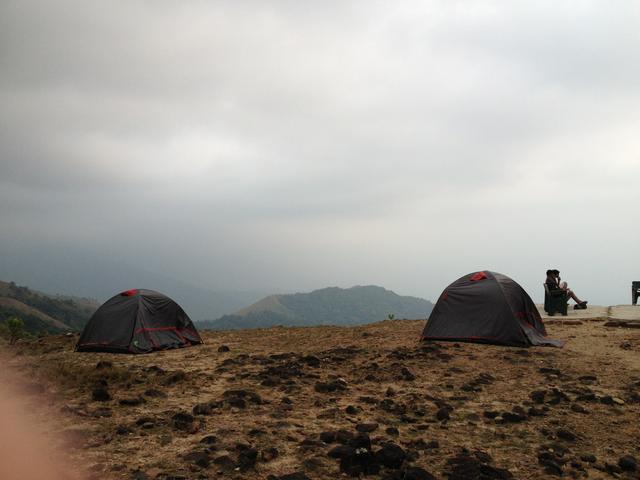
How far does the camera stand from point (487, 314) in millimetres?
14594

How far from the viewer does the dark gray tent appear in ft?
46.5

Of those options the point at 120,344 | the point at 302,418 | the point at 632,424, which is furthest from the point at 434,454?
the point at 120,344

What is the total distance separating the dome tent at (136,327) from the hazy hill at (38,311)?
4182 inches

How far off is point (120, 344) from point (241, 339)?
5.17m

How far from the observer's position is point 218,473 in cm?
589

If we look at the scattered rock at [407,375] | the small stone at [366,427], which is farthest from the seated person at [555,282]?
the small stone at [366,427]

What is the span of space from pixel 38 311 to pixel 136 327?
148m

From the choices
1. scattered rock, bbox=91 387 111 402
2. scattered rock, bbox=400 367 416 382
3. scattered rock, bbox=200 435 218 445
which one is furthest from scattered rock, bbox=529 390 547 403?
scattered rock, bbox=91 387 111 402

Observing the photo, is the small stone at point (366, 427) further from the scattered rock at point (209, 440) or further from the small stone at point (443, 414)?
the scattered rock at point (209, 440)

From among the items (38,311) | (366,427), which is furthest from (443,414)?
(38,311)

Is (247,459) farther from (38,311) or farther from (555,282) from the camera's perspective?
(38,311)

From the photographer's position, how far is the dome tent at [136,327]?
15.0 meters

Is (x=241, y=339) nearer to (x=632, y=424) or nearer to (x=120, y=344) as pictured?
(x=120, y=344)

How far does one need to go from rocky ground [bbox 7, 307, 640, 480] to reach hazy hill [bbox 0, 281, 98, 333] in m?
112
